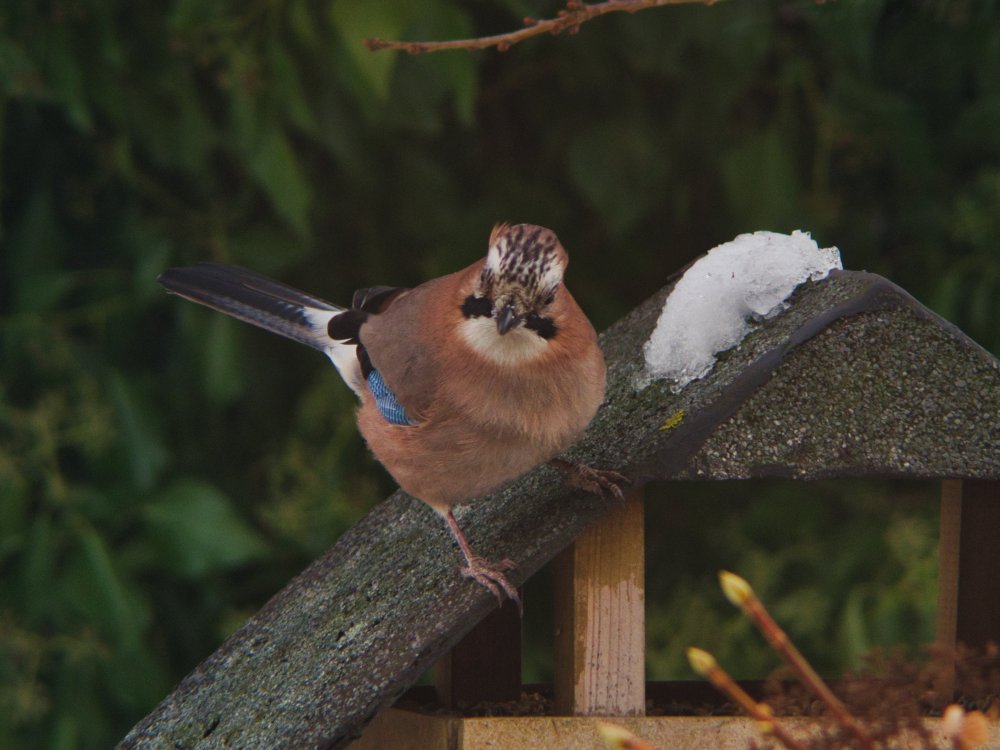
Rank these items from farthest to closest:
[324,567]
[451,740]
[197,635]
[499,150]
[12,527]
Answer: [499,150] → [197,635] → [12,527] → [324,567] → [451,740]

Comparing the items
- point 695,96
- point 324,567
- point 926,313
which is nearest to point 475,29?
point 695,96

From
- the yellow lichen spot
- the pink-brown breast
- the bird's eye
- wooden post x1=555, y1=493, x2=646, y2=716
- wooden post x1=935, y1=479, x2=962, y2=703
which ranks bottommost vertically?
wooden post x1=555, y1=493, x2=646, y2=716

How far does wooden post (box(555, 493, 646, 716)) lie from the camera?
1696mm

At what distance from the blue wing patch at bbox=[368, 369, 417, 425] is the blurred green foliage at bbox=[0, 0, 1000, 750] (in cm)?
95

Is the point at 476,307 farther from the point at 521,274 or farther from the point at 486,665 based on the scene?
the point at 486,665

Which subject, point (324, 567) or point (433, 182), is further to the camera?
point (433, 182)

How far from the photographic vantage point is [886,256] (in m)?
3.59

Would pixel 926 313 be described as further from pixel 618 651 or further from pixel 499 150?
pixel 499 150

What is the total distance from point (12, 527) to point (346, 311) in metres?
1.24

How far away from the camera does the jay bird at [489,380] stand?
1772mm

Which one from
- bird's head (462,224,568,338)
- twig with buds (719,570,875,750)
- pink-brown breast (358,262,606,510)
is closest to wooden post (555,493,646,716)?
pink-brown breast (358,262,606,510)

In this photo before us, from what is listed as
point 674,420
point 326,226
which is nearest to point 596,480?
point 674,420

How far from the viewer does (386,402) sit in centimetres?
207

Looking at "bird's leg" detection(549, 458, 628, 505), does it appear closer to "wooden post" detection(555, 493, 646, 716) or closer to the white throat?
"wooden post" detection(555, 493, 646, 716)
